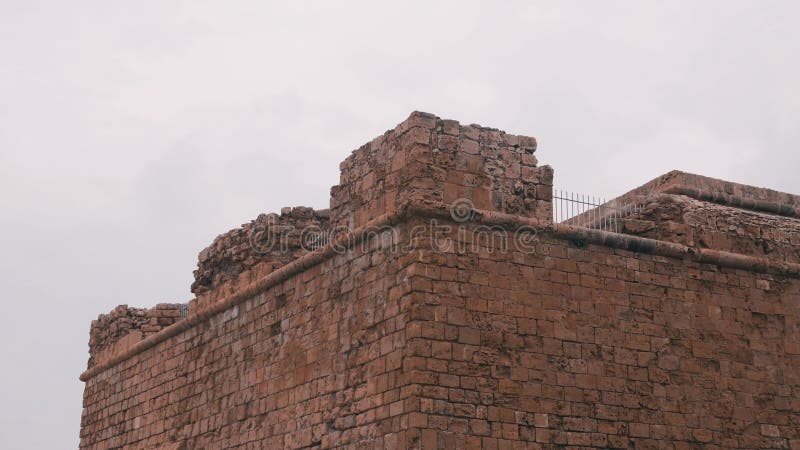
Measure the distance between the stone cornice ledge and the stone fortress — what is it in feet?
0.07

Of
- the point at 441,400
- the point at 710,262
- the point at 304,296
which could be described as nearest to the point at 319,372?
the point at 304,296

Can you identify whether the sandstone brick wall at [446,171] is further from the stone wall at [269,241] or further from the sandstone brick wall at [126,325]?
the sandstone brick wall at [126,325]

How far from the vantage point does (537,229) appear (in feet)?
38.2

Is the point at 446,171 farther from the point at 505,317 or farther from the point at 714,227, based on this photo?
the point at 714,227

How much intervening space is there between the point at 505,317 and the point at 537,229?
3.10 feet

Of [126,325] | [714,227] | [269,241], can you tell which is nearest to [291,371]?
[269,241]

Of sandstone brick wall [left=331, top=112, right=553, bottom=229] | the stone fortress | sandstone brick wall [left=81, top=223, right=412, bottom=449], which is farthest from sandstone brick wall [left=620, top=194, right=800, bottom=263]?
sandstone brick wall [left=81, top=223, right=412, bottom=449]

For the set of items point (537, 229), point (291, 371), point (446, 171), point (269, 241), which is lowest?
point (291, 371)

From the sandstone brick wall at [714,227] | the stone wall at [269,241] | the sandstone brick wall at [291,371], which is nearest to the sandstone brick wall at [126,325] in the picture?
the sandstone brick wall at [291,371]

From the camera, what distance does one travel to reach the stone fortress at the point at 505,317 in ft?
35.9

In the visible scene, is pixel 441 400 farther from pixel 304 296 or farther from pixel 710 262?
pixel 710 262

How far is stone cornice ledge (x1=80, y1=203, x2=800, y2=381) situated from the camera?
11.4 m

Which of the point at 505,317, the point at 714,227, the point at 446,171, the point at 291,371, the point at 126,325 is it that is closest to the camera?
the point at 505,317

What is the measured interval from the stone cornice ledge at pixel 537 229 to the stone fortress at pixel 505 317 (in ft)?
0.07
